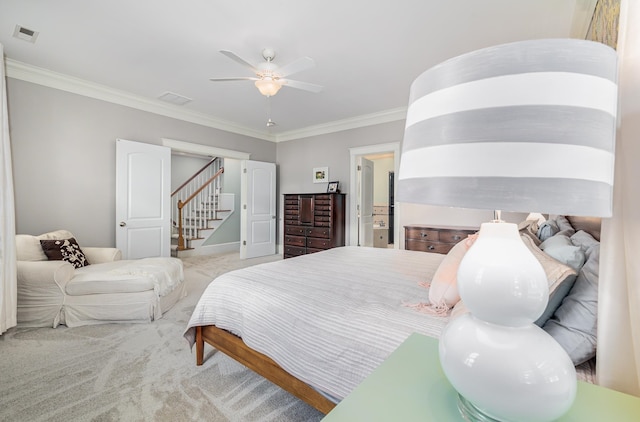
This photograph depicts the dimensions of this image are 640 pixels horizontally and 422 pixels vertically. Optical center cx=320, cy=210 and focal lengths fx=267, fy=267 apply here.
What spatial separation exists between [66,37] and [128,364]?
297 centimetres

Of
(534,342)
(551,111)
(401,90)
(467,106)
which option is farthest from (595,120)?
(401,90)

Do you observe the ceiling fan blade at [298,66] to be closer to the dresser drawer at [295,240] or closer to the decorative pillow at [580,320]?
the decorative pillow at [580,320]

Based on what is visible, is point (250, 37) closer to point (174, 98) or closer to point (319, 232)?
point (174, 98)

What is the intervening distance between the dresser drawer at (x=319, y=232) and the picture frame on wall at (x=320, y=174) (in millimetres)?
1048

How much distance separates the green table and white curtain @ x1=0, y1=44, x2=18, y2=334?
2992 mm

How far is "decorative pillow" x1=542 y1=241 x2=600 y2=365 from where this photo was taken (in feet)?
2.66

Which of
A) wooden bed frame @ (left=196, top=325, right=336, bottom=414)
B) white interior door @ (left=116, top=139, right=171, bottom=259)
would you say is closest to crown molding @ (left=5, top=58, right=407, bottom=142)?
white interior door @ (left=116, top=139, right=171, bottom=259)

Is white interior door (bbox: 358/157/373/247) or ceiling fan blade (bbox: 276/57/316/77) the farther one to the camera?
white interior door (bbox: 358/157/373/247)

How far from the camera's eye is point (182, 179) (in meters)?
7.30

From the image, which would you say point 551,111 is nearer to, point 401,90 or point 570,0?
point 570,0

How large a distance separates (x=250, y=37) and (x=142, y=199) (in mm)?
2786

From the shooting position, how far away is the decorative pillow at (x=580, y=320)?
810 mm

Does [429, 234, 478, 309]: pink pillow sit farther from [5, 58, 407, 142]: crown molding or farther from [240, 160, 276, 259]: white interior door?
[240, 160, 276, 259]: white interior door

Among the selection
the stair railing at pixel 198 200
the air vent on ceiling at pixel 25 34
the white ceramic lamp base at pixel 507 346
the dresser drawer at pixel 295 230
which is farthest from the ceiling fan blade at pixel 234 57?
the stair railing at pixel 198 200
